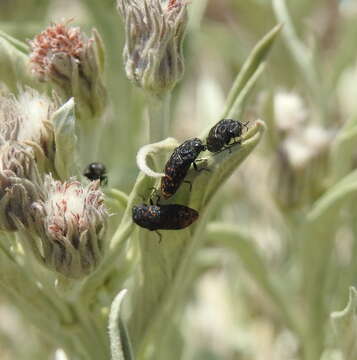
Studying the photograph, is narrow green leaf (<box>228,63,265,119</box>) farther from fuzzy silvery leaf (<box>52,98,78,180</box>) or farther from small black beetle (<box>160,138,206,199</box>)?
fuzzy silvery leaf (<box>52,98,78,180</box>)

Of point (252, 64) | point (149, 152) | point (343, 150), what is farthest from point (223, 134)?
point (343, 150)

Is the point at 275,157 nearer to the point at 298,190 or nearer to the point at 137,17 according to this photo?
the point at 298,190

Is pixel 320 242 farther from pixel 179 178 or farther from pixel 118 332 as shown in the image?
pixel 118 332

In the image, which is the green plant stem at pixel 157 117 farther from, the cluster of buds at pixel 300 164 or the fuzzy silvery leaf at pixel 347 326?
the cluster of buds at pixel 300 164

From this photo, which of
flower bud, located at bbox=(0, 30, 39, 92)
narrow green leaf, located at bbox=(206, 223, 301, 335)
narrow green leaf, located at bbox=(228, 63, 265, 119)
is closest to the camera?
narrow green leaf, located at bbox=(228, 63, 265, 119)

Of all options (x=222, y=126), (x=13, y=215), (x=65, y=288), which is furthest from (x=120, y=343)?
(x=222, y=126)

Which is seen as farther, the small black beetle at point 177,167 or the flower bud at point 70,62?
the flower bud at point 70,62

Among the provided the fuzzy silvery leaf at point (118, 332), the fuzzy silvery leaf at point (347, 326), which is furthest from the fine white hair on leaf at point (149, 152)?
the fuzzy silvery leaf at point (347, 326)

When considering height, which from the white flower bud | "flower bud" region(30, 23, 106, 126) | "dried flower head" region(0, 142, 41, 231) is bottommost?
the white flower bud

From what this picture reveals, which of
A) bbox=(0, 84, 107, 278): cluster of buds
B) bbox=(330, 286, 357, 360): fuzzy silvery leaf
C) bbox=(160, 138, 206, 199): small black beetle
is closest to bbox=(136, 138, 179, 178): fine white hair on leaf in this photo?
bbox=(160, 138, 206, 199): small black beetle
